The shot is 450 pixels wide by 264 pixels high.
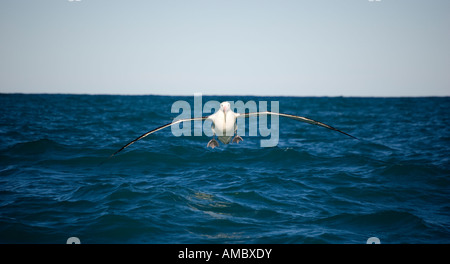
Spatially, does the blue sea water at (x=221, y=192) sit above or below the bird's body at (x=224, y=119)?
below

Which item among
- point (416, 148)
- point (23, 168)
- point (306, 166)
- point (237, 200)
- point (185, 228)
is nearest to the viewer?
point (185, 228)

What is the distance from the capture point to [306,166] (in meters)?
18.1

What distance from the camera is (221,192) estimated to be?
13.5 metres

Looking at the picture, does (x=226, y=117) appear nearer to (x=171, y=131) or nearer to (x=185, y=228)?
(x=185, y=228)

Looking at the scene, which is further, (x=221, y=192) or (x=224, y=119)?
(x=221, y=192)

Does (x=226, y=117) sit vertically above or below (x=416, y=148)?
above

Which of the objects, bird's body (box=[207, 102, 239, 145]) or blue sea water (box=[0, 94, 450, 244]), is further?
bird's body (box=[207, 102, 239, 145])

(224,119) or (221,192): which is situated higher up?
(224,119)

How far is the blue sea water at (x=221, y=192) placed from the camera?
10341 mm

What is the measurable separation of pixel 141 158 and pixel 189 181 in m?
5.08

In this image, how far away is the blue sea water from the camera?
1034 centimetres

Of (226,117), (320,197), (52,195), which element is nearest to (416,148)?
(320,197)

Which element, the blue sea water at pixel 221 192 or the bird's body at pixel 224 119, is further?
the bird's body at pixel 224 119

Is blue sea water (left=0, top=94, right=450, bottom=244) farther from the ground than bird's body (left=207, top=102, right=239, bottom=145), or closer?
closer
